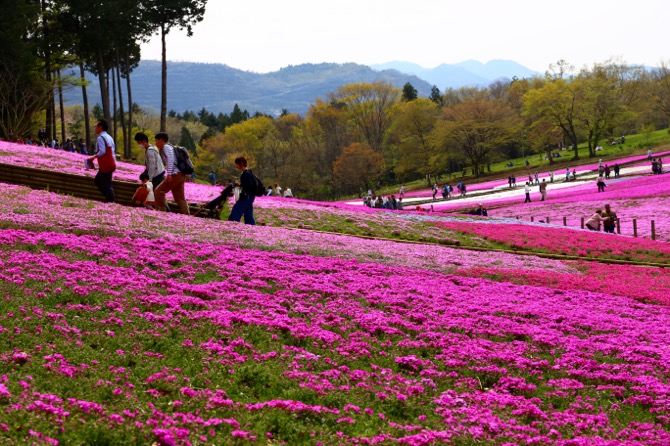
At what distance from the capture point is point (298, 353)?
10461mm

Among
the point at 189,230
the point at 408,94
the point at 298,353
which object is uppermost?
the point at 408,94

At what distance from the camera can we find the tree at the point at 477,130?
4071 inches

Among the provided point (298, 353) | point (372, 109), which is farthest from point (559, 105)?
point (298, 353)

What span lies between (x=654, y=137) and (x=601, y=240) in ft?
286

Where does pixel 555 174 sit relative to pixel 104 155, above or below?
below

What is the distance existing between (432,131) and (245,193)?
309ft

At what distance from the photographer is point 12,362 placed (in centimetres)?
840

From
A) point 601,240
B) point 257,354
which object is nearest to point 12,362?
point 257,354

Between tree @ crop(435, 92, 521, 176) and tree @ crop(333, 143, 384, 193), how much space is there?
11.2 metres

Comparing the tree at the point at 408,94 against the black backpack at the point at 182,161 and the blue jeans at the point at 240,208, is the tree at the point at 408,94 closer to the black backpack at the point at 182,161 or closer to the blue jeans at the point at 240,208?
the blue jeans at the point at 240,208

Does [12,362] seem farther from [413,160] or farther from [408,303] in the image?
[413,160]

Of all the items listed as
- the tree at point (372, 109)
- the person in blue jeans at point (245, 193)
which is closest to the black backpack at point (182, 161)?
the person in blue jeans at point (245, 193)

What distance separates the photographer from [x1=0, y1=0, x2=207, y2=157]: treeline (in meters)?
54.5

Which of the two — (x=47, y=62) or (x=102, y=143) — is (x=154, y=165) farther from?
(x=47, y=62)
